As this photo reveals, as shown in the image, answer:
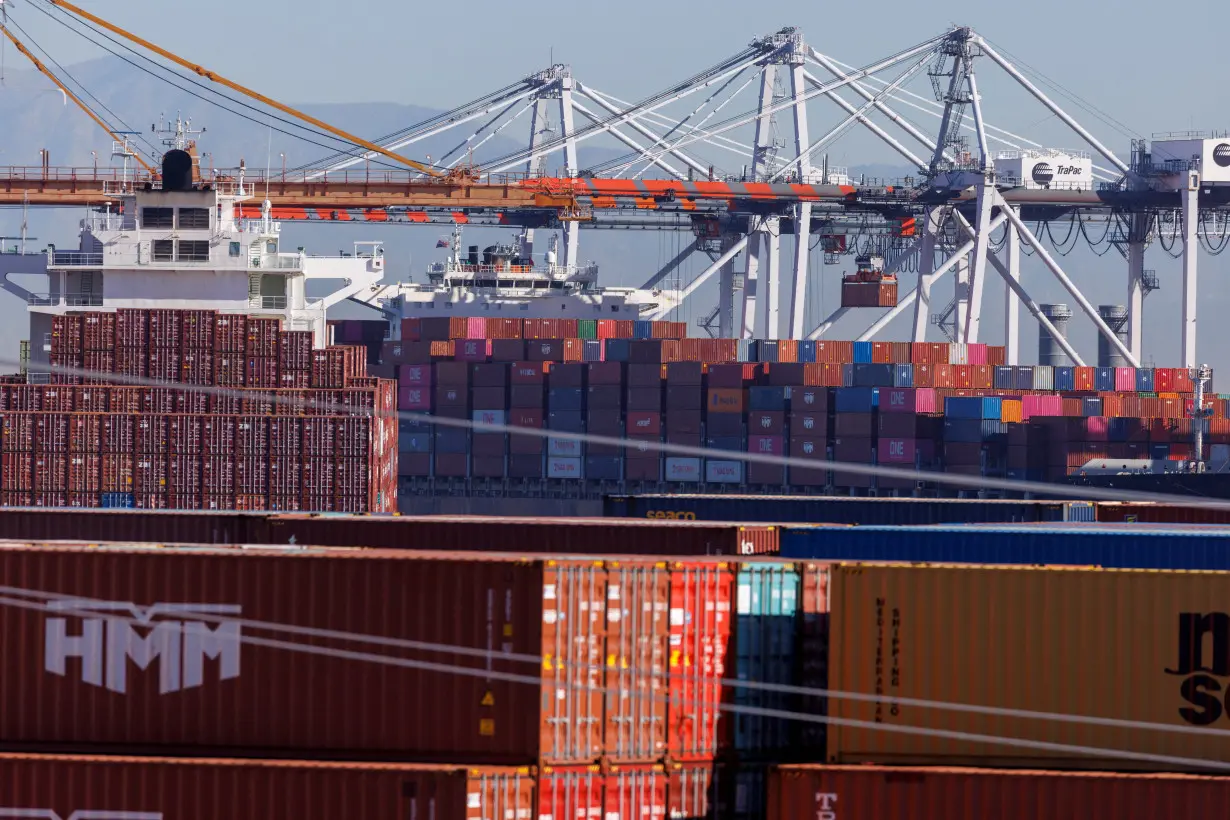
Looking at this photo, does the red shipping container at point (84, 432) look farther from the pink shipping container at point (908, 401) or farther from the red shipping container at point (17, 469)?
the pink shipping container at point (908, 401)

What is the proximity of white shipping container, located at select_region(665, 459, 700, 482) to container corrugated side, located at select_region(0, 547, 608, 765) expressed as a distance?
180 ft

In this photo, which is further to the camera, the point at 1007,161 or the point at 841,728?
the point at 1007,161

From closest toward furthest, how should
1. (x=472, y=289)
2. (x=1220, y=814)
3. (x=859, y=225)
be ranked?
(x=1220, y=814) < (x=472, y=289) < (x=859, y=225)

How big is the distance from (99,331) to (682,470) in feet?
106

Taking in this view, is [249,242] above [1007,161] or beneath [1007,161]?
beneath

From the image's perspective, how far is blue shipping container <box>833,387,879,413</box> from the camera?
67625mm

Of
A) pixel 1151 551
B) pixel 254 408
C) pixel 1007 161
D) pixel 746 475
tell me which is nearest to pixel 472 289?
pixel 746 475

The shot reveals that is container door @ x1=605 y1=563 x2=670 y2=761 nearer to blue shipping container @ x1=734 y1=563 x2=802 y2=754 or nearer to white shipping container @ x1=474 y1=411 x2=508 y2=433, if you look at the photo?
blue shipping container @ x1=734 y1=563 x2=802 y2=754

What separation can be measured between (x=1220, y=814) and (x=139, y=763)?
1075 cm

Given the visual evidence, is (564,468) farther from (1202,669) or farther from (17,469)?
(1202,669)

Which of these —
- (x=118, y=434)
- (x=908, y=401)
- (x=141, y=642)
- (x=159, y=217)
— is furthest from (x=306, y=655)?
(x=908, y=401)

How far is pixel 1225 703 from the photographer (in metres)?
16.9

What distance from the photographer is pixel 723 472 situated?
71.6m

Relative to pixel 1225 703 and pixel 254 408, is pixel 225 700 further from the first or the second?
pixel 254 408
